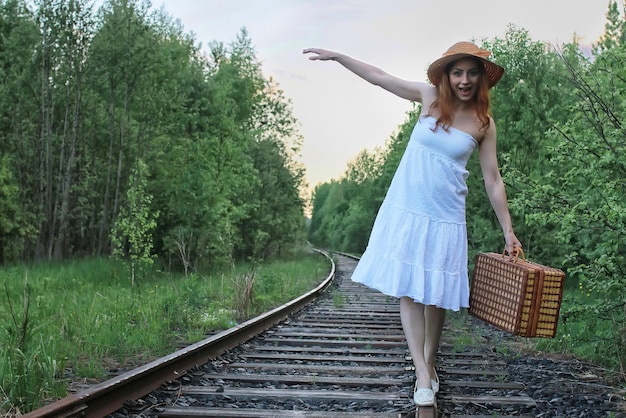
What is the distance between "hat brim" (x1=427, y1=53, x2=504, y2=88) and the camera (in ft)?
10.2

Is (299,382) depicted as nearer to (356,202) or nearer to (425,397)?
(425,397)

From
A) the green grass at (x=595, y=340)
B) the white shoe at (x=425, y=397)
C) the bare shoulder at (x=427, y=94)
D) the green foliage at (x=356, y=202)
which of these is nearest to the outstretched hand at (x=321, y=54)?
the bare shoulder at (x=427, y=94)

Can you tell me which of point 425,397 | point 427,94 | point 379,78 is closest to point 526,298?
point 425,397

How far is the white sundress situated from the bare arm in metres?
0.12

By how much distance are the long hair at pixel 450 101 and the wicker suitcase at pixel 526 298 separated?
0.72 meters

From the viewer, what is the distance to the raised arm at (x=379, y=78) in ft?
10.7

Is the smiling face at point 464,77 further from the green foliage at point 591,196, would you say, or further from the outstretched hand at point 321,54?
the green foliage at point 591,196

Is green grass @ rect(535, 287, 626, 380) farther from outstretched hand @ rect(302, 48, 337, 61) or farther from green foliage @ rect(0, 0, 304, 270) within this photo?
green foliage @ rect(0, 0, 304, 270)

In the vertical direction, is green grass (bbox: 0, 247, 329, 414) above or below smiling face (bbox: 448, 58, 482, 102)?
below

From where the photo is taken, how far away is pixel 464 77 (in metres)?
3.11

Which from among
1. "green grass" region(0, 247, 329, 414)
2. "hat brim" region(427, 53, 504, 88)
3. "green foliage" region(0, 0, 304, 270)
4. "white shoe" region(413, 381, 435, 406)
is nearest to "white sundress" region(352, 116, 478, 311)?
"hat brim" region(427, 53, 504, 88)

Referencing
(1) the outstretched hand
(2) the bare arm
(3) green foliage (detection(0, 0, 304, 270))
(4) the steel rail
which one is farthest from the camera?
(3) green foliage (detection(0, 0, 304, 270))

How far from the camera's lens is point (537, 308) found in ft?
9.87

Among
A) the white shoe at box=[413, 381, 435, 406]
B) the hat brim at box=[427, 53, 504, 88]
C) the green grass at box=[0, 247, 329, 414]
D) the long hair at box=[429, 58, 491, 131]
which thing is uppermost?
the hat brim at box=[427, 53, 504, 88]
